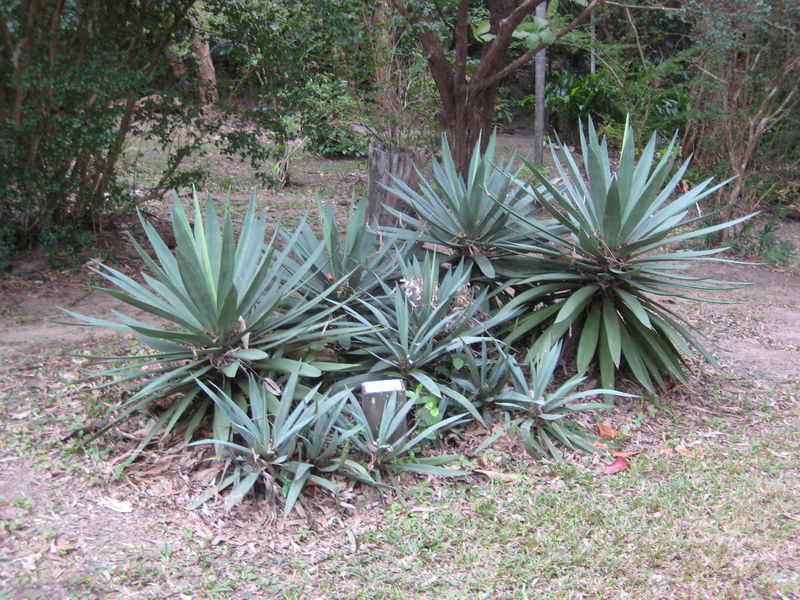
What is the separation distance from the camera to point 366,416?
414 centimetres

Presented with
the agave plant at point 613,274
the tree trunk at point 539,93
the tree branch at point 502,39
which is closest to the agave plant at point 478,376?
the agave plant at point 613,274

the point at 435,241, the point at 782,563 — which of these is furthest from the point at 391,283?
the point at 782,563

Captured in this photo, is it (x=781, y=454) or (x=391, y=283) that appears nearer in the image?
(x=781, y=454)

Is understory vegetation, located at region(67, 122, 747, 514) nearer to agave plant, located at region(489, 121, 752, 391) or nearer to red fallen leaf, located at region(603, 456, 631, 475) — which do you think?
agave plant, located at region(489, 121, 752, 391)

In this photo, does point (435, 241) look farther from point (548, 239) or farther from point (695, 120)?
point (695, 120)

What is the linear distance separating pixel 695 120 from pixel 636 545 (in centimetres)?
817

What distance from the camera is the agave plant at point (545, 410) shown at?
14.7 ft

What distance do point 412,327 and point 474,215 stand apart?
3.65 feet

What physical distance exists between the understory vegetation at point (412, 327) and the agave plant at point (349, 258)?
16mm

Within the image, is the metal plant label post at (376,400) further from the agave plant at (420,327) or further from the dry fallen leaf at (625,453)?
the dry fallen leaf at (625,453)

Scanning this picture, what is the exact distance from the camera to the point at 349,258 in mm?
5156

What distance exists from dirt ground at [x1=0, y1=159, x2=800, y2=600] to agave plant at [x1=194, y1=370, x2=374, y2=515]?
16 cm

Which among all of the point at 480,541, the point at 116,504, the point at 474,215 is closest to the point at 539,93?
the point at 474,215

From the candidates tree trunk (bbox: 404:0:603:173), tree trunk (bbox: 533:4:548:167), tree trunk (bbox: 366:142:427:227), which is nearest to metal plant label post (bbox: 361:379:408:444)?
tree trunk (bbox: 366:142:427:227)
